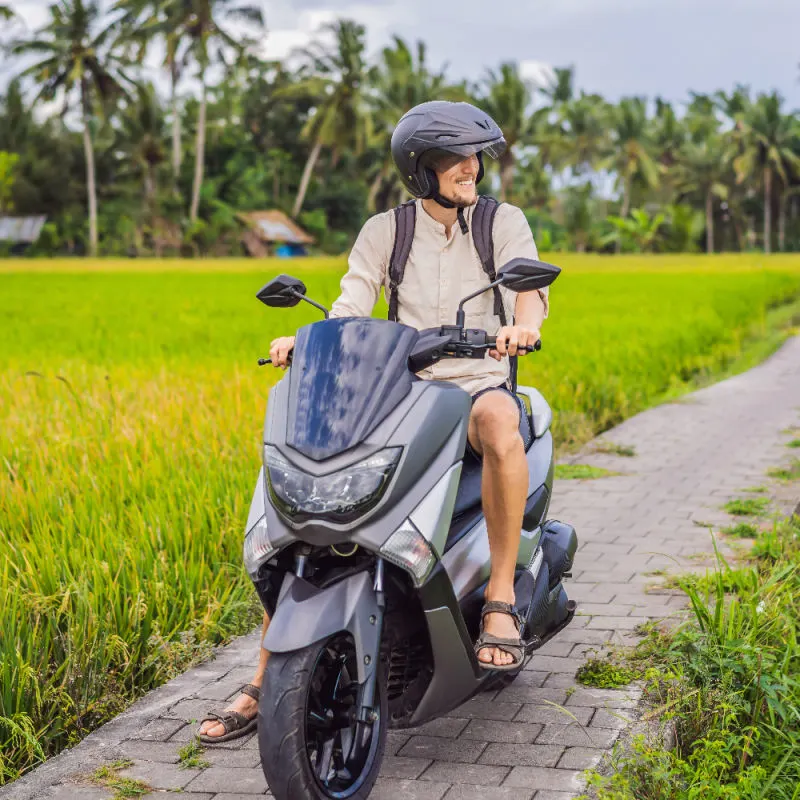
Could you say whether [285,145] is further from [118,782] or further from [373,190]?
[118,782]

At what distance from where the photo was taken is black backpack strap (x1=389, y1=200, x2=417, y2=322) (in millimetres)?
A: 3553

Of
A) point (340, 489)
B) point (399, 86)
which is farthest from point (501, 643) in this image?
point (399, 86)

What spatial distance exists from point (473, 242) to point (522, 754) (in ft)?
4.62

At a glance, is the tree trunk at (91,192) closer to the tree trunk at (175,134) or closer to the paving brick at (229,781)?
the tree trunk at (175,134)

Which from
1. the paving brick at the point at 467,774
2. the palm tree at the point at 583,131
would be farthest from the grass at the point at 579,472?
the palm tree at the point at 583,131

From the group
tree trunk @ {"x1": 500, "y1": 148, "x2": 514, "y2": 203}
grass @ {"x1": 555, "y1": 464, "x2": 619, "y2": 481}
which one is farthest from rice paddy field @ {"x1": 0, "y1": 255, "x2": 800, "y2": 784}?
tree trunk @ {"x1": 500, "y1": 148, "x2": 514, "y2": 203}

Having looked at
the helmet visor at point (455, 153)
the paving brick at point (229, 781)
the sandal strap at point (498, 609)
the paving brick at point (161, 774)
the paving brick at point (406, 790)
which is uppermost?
the helmet visor at point (455, 153)

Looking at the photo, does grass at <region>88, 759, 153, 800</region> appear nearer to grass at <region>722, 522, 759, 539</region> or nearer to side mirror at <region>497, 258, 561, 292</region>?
side mirror at <region>497, 258, 561, 292</region>

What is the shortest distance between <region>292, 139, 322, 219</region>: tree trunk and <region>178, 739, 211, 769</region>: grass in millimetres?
55102

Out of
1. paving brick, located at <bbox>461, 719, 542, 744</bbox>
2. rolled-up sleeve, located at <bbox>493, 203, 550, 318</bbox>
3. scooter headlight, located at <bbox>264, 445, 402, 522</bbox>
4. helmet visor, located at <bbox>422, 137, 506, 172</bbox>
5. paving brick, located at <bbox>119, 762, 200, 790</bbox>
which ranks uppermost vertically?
helmet visor, located at <bbox>422, 137, 506, 172</bbox>

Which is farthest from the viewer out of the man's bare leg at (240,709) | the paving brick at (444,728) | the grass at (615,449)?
the grass at (615,449)

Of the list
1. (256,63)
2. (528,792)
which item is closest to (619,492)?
(528,792)

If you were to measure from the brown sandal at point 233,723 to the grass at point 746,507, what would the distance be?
3.46 m

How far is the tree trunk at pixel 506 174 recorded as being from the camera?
6178 cm
